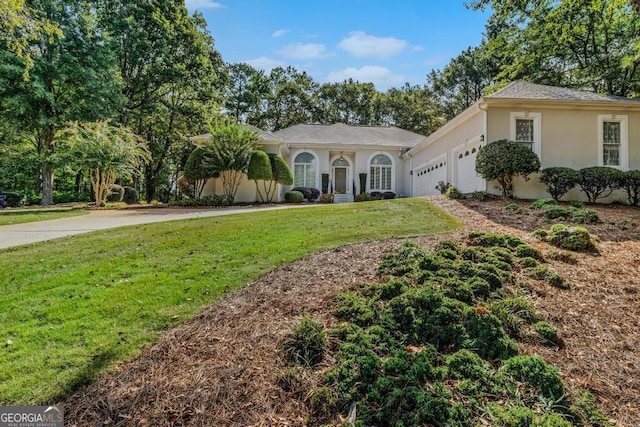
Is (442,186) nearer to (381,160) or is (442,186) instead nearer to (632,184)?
(632,184)

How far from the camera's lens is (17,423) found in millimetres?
2236

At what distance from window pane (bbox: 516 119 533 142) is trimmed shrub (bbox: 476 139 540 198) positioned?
0.66 metres

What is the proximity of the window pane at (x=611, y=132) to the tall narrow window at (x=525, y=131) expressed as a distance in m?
2.30

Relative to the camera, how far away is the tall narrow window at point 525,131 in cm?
1064

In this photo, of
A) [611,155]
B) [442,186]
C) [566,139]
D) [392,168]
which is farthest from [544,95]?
[392,168]

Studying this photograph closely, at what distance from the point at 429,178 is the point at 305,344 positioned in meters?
14.2

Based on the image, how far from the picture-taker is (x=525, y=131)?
35.1ft

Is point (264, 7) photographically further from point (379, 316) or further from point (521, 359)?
point (521, 359)

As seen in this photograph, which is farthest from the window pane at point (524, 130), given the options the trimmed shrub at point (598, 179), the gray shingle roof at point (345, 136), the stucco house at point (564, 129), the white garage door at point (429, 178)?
the gray shingle roof at point (345, 136)

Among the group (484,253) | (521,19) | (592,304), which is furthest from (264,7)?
(521,19)

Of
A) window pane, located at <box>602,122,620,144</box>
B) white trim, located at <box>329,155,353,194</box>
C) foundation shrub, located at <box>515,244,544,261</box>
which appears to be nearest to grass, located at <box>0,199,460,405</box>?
foundation shrub, located at <box>515,244,544,261</box>

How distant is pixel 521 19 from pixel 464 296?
15202 millimetres

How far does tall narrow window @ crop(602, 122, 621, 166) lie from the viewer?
1066 cm

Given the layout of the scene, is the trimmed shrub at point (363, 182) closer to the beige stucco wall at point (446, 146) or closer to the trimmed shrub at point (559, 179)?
the beige stucco wall at point (446, 146)
